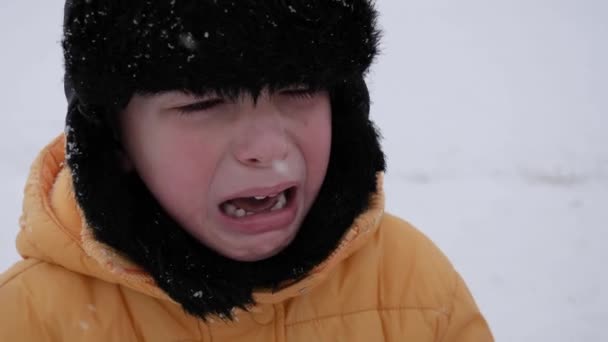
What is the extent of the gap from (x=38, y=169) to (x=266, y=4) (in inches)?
30.8

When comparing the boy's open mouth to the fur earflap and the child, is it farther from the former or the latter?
the fur earflap

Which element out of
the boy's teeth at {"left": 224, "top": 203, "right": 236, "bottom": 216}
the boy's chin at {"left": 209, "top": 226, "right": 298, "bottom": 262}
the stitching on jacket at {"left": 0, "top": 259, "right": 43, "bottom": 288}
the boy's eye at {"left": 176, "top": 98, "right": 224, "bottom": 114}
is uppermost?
the boy's eye at {"left": 176, "top": 98, "right": 224, "bottom": 114}

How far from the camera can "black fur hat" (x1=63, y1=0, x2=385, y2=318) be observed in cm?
91

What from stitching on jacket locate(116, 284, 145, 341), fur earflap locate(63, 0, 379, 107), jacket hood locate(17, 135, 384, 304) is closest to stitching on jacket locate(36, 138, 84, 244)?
jacket hood locate(17, 135, 384, 304)

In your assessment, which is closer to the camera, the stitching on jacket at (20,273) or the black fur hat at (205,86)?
the black fur hat at (205,86)

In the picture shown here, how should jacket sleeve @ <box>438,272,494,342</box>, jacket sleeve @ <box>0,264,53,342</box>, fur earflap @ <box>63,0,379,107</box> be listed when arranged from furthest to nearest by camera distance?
jacket sleeve @ <box>438,272,494,342</box>
jacket sleeve @ <box>0,264,53,342</box>
fur earflap @ <box>63,0,379,107</box>

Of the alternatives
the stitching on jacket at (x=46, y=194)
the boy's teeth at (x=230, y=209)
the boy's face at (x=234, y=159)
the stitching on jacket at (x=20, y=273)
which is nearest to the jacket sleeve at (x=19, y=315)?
the stitching on jacket at (x=20, y=273)

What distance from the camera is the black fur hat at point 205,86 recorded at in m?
0.91

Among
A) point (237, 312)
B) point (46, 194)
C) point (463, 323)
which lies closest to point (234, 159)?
point (237, 312)

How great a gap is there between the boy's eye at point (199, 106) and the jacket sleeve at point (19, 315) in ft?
1.78

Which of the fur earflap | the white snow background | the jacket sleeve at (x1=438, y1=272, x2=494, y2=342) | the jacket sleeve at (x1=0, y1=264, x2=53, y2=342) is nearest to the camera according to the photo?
the fur earflap

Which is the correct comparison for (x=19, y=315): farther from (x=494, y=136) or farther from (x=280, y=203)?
(x=494, y=136)

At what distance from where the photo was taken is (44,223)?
3.79ft

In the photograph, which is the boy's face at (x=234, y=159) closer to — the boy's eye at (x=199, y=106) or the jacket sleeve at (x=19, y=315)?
the boy's eye at (x=199, y=106)
